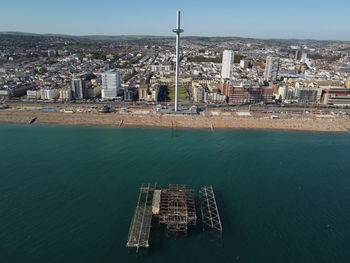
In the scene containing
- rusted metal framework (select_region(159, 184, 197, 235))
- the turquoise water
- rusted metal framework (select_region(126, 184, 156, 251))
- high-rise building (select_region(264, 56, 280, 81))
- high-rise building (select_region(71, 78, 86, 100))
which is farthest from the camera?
high-rise building (select_region(264, 56, 280, 81))

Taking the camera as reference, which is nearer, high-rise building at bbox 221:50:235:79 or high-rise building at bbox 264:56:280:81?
high-rise building at bbox 264:56:280:81

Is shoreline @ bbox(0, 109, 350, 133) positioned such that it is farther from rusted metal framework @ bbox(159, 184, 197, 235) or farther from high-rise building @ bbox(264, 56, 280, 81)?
high-rise building @ bbox(264, 56, 280, 81)

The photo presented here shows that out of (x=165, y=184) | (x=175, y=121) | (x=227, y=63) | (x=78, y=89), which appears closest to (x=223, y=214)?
(x=165, y=184)

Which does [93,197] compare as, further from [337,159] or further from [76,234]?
[337,159]

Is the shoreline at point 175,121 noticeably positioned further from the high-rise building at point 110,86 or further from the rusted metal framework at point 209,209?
the rusted metal framework at point 209,209

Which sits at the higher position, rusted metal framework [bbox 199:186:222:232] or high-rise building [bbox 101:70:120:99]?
high-rise building [bbox 101:70:120:99]

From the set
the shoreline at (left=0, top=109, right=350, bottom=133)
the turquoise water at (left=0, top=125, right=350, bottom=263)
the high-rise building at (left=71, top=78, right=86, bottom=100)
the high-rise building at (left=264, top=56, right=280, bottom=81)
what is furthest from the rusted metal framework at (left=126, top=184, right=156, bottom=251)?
the high-rise building at (left=264, top=56, right=280, bottom=81)

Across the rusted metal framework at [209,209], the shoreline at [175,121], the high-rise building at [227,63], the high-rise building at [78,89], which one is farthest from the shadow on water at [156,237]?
the high-rise building at [227,63]
